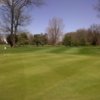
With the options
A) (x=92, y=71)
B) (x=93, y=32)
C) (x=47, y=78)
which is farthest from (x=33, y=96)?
(x=93, y=32)

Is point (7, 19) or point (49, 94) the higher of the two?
point (7, 19)

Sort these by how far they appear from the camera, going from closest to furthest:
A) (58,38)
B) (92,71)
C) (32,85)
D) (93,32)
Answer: (32,85)
(92,71)
(93,32)
(58,38)

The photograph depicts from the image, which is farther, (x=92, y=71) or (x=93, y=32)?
→ (x=93, y=32)

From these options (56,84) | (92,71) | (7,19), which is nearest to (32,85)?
(56,84)

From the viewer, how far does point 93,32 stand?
77188 mm

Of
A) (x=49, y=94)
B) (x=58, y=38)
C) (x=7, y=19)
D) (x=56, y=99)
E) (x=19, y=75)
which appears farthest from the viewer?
(x=58, y=38)

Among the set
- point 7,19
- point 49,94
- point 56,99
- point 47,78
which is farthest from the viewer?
point 7,19

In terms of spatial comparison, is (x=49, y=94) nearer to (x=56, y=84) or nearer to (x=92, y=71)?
(x=56, y=84)

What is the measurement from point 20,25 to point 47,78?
34032mm

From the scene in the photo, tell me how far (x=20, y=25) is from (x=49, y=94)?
36.0 m

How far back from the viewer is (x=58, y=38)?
82.3m

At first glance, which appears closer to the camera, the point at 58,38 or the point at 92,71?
the point at 92,71

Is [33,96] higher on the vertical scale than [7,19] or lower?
lower

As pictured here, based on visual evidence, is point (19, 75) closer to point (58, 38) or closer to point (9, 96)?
point (9, 96)
